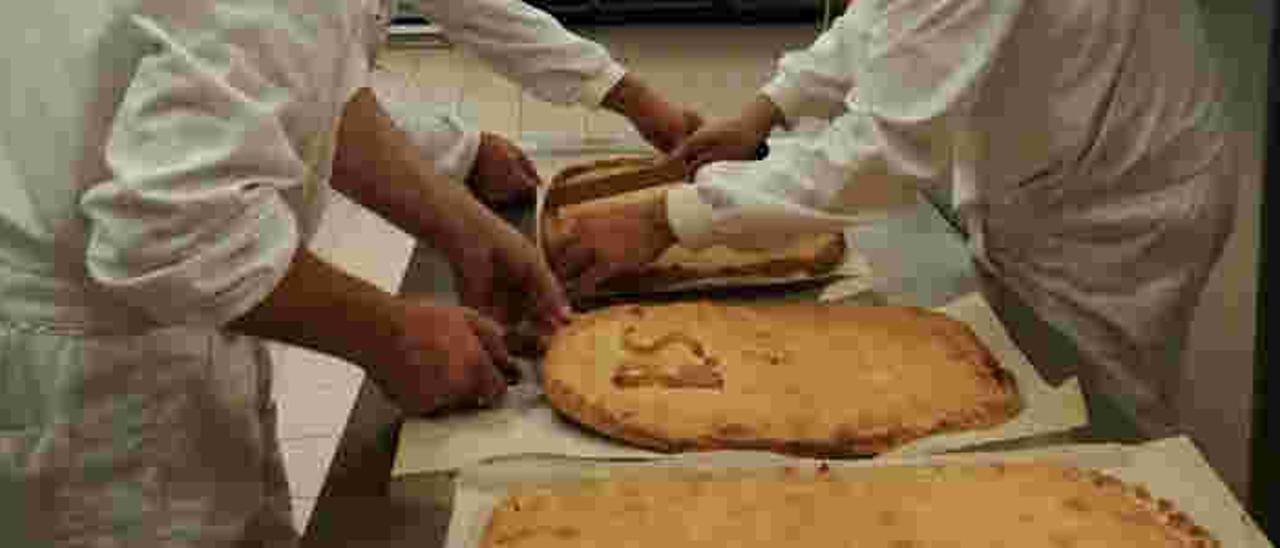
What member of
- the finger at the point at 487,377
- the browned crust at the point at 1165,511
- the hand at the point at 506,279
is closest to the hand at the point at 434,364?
the finger at the point at 487,377

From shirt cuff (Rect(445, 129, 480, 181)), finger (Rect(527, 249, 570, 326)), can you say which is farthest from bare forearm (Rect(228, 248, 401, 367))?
shirt cuff (Rect(445, 129, 480, 181))

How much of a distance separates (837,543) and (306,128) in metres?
0.60

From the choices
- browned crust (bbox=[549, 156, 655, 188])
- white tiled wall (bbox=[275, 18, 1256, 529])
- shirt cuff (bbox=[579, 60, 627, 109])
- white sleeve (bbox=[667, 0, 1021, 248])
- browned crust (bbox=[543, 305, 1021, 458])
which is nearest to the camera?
browned crust (bbox=[543, 305, 1021, 458])

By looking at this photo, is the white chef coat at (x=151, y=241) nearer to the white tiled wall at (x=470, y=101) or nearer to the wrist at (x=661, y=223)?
the wrist at (x=661, y=223)

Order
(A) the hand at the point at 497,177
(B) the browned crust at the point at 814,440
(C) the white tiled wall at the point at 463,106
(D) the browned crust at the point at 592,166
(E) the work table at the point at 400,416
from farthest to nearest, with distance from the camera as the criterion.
Result: (C) the white tiled wall at the point at 463,106
(A) the hand at the point at 497,177
(D) the browned crust at the point at 592,166
(B) the browned crust at the point at 814,440
(E) the work table at the point at 400,416

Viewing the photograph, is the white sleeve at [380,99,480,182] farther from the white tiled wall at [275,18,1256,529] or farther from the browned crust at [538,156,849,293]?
the white tiled wall at [275,18,1256,529]

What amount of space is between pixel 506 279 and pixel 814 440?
48 cm

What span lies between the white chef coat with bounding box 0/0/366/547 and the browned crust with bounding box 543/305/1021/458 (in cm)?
33

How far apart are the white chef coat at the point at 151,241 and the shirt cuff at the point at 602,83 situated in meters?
0.83

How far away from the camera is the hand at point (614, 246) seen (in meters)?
1.60

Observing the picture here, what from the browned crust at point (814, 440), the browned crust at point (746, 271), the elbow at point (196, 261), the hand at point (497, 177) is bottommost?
the hand at point (497, 177)

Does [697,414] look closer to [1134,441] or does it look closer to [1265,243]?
[1134,441]

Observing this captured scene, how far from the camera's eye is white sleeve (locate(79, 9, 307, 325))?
1.02 m

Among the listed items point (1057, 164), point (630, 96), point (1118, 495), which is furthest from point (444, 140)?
point (1118, 495)
